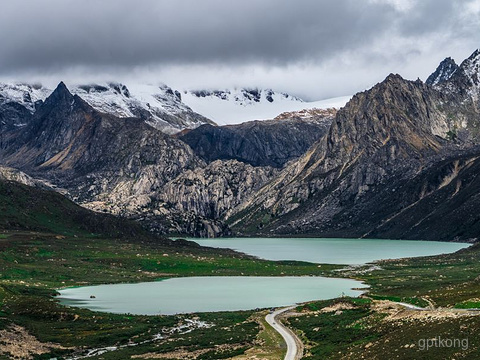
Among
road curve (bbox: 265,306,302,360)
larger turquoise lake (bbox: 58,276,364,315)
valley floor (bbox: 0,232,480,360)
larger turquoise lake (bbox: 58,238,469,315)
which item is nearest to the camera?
valley floor (bbox: 0,232,480,360)

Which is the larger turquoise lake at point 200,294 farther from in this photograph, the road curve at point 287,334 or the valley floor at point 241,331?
the road curve at point 287,334

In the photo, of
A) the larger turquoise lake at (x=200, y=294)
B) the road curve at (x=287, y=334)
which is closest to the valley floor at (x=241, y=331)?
the road curve at (x=287, y=334)

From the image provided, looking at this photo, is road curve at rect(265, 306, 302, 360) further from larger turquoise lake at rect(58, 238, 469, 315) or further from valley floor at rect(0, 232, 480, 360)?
larger turquoise lake at rect(58, 238, 469, 315)

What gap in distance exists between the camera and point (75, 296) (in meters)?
154

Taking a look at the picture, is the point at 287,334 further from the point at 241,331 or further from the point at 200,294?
the point at 200,294

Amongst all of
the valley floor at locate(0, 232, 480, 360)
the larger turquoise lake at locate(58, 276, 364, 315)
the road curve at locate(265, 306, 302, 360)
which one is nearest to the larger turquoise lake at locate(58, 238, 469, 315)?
the larger turquoise lake at locate(58, 276, 364, 315)

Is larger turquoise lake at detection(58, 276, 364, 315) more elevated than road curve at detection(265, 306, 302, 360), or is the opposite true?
road curve at detection(265, 306, 302, 360)

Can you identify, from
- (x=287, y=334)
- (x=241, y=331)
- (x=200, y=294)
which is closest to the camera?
(x=287, y=334)

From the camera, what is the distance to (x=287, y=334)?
327 ft

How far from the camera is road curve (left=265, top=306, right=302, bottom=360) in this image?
8316cm

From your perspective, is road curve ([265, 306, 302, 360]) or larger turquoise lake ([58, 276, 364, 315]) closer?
road curve ([265, 306, 302, 360])

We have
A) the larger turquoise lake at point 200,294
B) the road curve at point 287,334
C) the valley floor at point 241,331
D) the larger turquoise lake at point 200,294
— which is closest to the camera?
the valley floor at point 241,331

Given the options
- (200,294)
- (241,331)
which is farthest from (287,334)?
(200,294)

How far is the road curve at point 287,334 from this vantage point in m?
83.2
